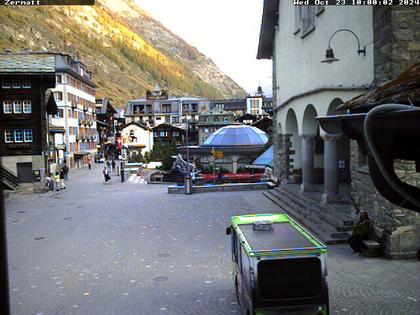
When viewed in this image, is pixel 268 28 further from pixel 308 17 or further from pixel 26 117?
pixel 26 117

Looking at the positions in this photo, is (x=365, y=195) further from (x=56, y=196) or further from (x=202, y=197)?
(x=56, y=196)

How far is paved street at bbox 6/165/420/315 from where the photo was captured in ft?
34.4

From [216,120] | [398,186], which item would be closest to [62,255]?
[398,186]

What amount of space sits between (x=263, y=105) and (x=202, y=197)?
106277 mm

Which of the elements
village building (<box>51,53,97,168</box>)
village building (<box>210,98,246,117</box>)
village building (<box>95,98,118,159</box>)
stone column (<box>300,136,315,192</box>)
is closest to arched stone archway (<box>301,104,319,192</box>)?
stone column (<box>300,136,315,192</box>)

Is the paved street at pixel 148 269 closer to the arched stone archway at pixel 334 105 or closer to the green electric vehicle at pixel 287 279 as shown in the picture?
the green electric vehicle at pixel 287 279

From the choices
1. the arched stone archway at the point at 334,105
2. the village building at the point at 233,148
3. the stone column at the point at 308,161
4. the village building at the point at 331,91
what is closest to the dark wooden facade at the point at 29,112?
the village building at the point at 233,148

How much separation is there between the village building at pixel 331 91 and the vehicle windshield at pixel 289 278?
5938 mm

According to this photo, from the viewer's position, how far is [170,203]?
2703 centimetres

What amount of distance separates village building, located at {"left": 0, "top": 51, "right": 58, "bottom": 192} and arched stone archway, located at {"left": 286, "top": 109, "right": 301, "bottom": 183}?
70.3ft

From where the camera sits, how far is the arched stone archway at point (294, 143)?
27.4 m

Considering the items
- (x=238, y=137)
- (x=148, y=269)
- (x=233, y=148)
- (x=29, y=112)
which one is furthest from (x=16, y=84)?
(x=148, y=269)

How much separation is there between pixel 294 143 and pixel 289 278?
2030 centimetres

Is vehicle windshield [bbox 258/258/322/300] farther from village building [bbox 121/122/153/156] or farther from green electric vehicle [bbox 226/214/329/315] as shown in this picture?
village building [bbox 121/122/153/156]
